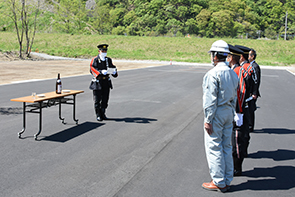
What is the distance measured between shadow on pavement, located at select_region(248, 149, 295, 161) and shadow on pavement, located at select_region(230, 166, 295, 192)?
0.51 meters

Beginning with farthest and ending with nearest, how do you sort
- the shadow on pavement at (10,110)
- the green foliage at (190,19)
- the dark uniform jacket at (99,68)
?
the green foliage at (190,19)
the shadow on pavement at (10,110)
the dark uniform jacket at (99,68)

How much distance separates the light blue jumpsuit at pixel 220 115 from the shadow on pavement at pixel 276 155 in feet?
6.23

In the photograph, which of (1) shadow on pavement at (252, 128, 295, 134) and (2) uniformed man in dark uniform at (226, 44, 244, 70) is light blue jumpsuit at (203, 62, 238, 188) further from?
(1) shadow on pavement at (252, 128, 295, 134)

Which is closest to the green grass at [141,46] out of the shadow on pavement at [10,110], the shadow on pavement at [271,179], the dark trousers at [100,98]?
the shadow on pavement at [10,110]

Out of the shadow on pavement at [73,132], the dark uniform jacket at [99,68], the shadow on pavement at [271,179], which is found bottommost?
the shadow on pavement at [271,179]

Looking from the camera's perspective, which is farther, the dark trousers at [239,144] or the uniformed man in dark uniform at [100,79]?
the uniformed man in dark uniform at [100,79]

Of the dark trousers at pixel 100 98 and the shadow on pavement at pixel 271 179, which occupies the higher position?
the dark trousers at pixel 100 98

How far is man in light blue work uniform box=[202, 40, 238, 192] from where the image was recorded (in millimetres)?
4180

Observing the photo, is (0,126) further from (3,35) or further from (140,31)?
(140,31)

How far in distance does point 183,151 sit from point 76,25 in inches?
3795

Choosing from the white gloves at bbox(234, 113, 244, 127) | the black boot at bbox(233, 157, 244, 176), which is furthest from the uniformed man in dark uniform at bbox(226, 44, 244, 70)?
the black boot at bbox(233, 157, 244, 176)

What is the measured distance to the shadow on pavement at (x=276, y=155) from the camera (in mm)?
5937

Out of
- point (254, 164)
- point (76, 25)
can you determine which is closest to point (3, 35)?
point (76, 25)

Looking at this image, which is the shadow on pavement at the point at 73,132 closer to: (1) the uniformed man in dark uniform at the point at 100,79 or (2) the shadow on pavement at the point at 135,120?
(1) the uniformed man in dark uniform at the point at 100,79
